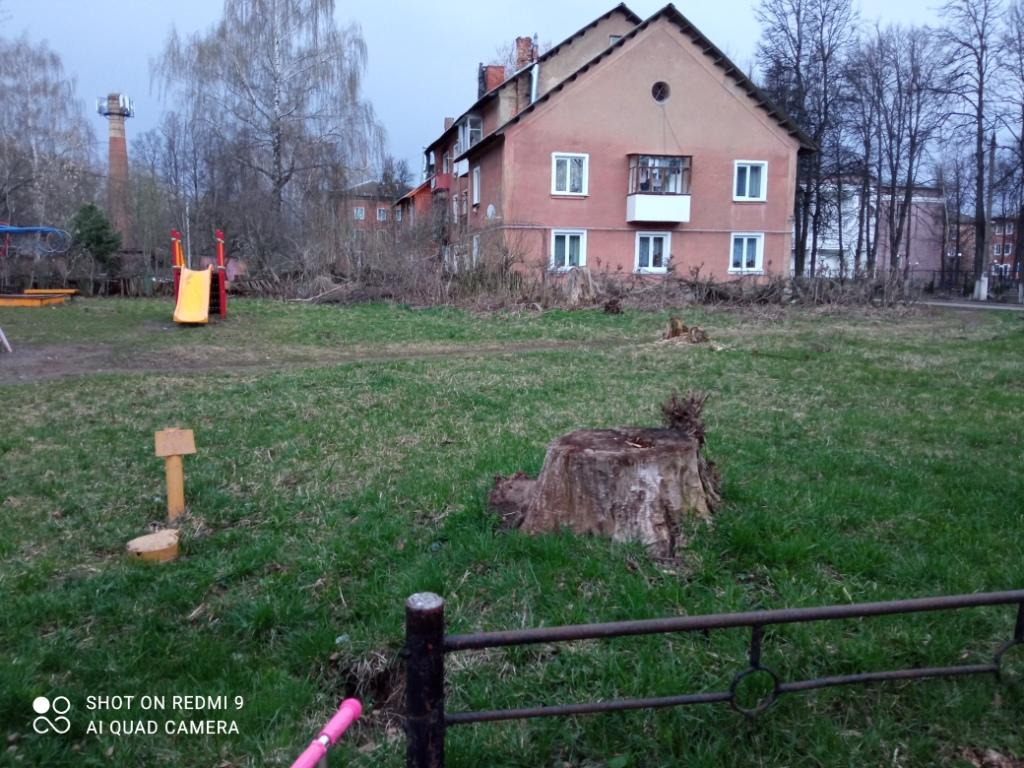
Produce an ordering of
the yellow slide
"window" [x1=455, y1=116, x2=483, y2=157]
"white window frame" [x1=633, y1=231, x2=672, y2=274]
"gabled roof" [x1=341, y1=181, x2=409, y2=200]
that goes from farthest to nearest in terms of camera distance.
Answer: "window" [x1=455, y1=116, x2=483, y2=157]
"gabled roof" [x1=341, y1=181, x2=409, y2=200]
"white window frame" [x1=633, y1=231, x2=672, y2=274]
the yellow slide

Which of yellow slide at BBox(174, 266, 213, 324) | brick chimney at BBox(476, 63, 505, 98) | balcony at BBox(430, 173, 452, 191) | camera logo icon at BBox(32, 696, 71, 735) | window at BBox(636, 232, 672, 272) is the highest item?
brick chimney at BBox(476, 63, 505, 98)

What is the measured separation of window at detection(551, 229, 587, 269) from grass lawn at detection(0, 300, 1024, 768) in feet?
77.0

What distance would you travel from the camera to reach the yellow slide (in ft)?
57.8

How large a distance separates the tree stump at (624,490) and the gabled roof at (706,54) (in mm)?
27771

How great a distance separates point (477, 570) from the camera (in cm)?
399

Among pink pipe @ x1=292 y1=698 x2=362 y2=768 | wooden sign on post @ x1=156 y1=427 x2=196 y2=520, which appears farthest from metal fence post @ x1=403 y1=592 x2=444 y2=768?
wooden sign on post @ x1=156 y1=427 x2=196 y2=520

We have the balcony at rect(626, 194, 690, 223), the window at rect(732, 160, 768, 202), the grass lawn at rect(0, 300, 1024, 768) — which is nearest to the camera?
the grass lawn at rect(0, 300, 1024, 768)

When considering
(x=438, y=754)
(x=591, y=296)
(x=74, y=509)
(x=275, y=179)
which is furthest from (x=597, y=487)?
(x=275, y=179)

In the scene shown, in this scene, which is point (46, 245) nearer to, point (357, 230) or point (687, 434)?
point (357, 230)

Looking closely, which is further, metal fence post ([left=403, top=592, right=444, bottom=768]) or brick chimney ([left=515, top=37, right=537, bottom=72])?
brick chimney ([left=515, top=37, right=537, bottom=72])

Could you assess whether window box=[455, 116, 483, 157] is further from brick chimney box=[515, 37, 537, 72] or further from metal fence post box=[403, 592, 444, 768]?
metal fence post box=[403, 592, 444, 768]

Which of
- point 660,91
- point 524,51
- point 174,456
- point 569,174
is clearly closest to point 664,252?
point 569,174

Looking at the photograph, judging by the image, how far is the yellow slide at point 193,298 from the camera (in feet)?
57.8

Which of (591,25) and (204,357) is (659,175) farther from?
(204,357)
